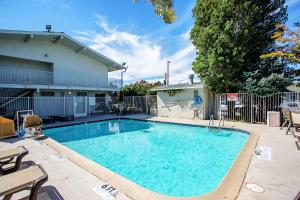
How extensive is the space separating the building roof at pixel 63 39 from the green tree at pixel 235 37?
35.9 feet

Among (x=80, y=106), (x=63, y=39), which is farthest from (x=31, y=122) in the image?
(x=63, y=39)

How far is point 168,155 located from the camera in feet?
23.8

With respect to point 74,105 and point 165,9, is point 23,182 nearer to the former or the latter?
point 165,9

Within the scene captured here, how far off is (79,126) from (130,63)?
11.7 metres

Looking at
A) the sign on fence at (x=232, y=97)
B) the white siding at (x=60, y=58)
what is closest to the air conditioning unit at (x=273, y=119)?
the sign on fence at (x=232, y=97)

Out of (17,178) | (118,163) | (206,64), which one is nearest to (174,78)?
(206,64)

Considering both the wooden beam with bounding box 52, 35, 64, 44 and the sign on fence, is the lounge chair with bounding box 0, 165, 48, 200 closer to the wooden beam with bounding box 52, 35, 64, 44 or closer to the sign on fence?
the sign on fence

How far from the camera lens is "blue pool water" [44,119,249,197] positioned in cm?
505

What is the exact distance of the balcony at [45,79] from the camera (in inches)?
540

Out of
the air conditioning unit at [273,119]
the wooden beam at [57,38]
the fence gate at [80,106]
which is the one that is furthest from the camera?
the fence gate at [80,106]

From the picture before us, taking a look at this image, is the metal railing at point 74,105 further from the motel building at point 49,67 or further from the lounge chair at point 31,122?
the lounge chair at point 31,122

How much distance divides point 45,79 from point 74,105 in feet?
11.7

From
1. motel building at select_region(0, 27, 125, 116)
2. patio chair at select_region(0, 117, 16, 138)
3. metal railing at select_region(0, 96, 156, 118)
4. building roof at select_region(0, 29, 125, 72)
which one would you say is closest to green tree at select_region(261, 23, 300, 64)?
metal railing at select_region(0, 96, 156, 118)

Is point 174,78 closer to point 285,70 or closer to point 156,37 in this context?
point 156,37
